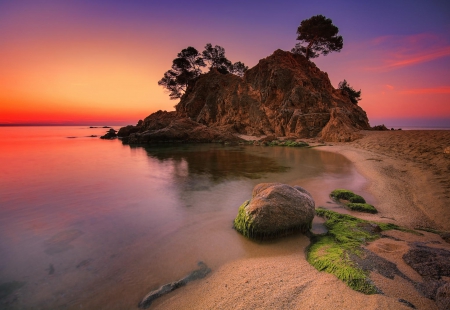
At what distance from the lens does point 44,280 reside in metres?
3.46

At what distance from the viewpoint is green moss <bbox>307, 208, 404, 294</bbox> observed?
264 centimetres

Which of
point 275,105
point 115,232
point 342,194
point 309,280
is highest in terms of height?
point 275,105

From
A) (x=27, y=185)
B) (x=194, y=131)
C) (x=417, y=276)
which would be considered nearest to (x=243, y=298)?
(x=417, y=276)

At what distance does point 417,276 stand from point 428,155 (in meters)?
10.9

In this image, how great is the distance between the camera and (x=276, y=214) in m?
4.27

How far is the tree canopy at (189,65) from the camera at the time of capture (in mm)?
40719

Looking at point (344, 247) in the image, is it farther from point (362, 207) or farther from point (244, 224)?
point (362, 207)

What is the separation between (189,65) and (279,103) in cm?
2083

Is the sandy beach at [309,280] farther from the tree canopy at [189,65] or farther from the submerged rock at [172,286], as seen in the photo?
the tree canopy at [189,65]

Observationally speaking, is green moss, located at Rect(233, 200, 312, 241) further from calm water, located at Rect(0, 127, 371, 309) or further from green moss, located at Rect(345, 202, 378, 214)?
green moss, located at Rect(345, 202, 378, 214)

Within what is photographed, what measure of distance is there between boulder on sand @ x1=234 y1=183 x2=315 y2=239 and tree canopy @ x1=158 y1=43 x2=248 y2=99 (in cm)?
4078

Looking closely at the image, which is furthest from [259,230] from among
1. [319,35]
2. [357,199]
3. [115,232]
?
[319,35]

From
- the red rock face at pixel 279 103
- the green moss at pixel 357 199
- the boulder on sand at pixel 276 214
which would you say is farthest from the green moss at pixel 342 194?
the red rock face at pixel 279 103

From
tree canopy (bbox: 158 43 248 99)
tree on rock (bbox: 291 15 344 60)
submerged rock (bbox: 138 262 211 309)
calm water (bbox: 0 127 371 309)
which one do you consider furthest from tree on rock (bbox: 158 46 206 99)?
submerged rock (bbox: 138 262 211 309)
